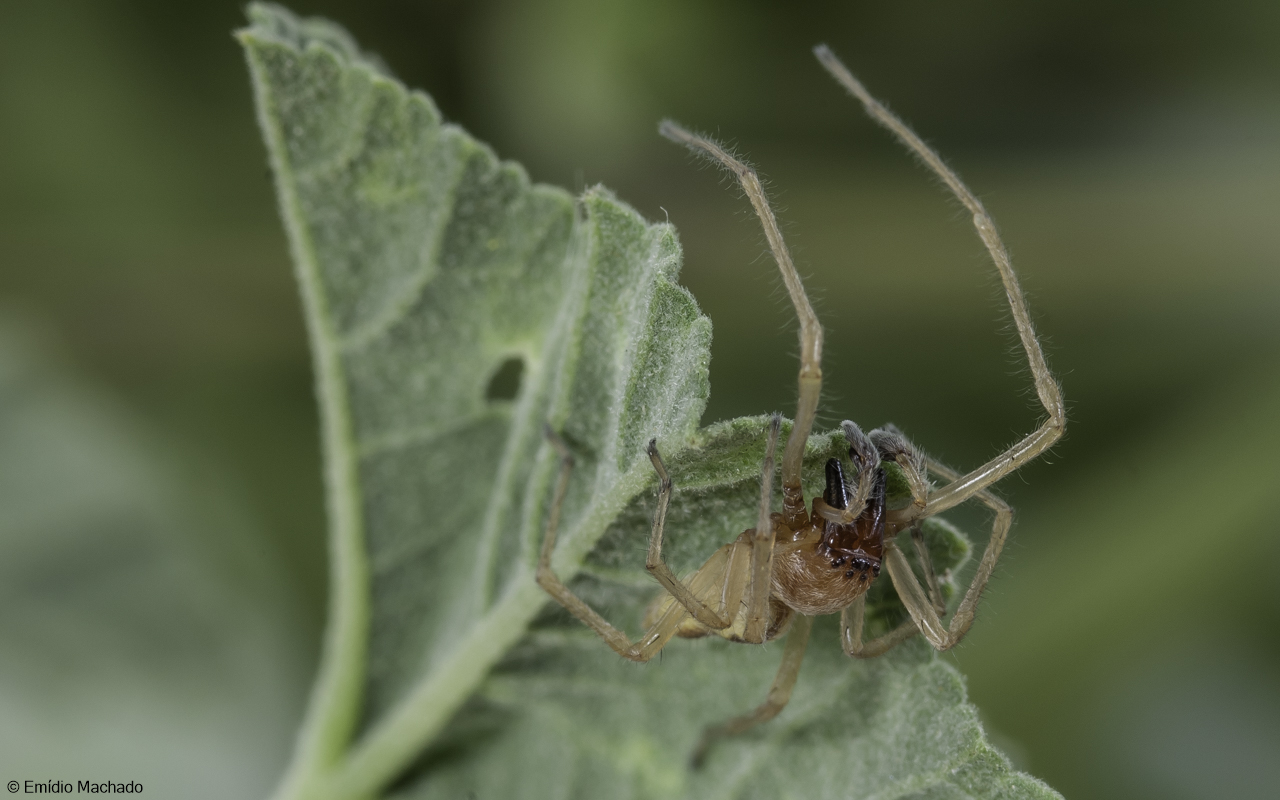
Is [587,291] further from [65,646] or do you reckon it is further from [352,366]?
[65,646]

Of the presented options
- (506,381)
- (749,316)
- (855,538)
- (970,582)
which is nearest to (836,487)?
(855,538)

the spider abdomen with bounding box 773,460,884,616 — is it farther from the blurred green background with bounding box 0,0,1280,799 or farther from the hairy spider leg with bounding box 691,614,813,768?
the blurred green background with bounding box 0,0,1280,799

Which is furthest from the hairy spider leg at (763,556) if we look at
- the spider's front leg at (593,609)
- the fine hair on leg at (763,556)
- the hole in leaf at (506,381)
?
the hole in leaf at (506,381)

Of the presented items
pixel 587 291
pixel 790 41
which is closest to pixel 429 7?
pixel 790 41

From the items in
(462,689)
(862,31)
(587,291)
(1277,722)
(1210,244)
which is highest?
(862,31)

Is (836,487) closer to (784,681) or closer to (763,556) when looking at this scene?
(763,556)

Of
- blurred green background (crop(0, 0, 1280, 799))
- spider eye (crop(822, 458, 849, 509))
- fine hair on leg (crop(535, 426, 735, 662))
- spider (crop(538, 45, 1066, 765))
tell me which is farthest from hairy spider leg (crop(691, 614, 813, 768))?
blurred green background (crop(0, 0, 1280, 799))
